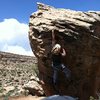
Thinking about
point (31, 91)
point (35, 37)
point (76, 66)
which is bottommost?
point (31, 91)

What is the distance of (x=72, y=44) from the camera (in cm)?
1836

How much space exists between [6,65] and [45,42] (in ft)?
98.0

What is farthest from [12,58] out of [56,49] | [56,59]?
[56,49]

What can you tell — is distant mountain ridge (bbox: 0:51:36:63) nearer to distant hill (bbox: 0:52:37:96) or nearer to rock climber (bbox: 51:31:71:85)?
distant hill (bbox: 0:52:37:96)

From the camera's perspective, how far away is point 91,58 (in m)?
19.0

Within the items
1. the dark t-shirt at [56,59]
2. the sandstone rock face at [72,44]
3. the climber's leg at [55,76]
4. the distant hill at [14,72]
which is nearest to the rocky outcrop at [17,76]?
the distant hill at [14,72]

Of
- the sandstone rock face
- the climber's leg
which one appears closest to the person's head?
the sandstone rock face

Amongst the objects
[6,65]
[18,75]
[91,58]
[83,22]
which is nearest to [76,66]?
[91,58]

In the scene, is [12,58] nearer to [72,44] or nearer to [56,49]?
[72,44]

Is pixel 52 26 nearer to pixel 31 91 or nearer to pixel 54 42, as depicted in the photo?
pixel 54 42

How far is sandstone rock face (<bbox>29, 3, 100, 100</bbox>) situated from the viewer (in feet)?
60.4

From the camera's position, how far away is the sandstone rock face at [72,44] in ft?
60.4

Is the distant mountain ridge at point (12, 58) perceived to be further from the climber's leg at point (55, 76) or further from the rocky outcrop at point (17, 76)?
the climber's leg at point (55, 76)

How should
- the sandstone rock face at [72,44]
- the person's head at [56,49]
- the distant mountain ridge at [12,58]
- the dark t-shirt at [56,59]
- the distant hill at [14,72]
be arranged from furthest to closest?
the distant mountain ridge at [12,58], the distant hill at [14,72], the sandstone rock face at [72,44], the dark t-shirt at [56,59], the person's head at [56,49]
